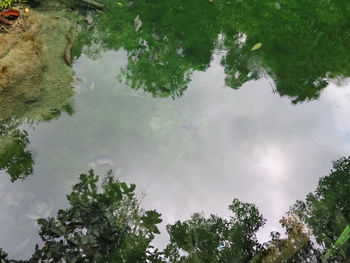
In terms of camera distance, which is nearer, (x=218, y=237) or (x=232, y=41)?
(x=218, y=237)

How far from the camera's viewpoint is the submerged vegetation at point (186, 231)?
6.38 feet

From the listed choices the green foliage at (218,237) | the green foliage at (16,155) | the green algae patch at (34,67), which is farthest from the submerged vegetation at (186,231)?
the green algae patch at (34,67)

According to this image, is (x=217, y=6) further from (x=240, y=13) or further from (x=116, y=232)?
(x=116, y=232)

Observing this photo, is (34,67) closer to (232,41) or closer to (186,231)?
(232,41)

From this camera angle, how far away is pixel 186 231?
2029mm

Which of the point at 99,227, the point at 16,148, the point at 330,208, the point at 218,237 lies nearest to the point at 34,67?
the point at 16,148

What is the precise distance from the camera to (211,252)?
2000mm

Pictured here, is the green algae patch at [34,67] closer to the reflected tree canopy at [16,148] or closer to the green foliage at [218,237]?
the reflected tree canopy at [16,148]

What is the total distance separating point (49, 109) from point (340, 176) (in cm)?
255

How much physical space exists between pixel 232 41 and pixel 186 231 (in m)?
2.06

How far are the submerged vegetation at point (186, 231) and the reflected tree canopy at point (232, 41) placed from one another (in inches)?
39.1

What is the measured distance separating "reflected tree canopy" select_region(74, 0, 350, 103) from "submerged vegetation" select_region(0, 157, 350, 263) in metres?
0.99

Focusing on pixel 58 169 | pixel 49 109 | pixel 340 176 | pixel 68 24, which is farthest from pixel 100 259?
pixel 68 24

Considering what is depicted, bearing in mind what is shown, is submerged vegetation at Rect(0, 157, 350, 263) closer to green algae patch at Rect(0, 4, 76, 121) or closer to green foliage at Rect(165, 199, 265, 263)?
green foliage at Rect(165, 199, 265, 263)
